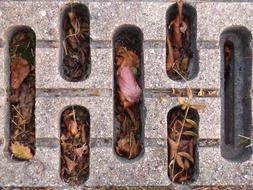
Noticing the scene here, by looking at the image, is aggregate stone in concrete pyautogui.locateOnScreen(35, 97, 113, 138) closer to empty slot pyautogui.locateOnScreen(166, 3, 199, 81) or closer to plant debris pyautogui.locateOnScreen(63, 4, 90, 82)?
plant debris pyautogui.locateOnScreen(63, 4, 90, 82)

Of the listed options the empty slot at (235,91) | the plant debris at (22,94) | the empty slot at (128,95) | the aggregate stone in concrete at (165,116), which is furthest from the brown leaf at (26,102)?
the empty slot at (235,91)

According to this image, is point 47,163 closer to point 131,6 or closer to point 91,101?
point 91,101

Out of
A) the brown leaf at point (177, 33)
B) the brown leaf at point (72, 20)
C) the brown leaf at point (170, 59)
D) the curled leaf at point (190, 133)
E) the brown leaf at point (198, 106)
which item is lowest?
the curled leaf at point (190, 133)

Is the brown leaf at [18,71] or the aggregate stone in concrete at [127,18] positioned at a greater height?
the aggregate stone in concrete at [127,18]

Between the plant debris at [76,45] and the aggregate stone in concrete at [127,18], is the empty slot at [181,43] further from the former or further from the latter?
the plant debris at [76,45]

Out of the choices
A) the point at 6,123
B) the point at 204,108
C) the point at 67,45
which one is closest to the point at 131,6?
the point at 67,45

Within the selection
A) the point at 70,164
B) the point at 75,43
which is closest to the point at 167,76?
the point at 75,43

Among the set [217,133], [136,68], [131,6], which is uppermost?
[131,6]

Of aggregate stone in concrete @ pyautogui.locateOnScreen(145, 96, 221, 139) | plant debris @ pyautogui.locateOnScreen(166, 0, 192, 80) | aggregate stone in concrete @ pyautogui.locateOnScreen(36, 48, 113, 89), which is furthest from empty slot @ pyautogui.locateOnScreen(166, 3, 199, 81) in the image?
aggregate stone in concrete @ pyautogui.locateOnScreen(36, 48, 113, 89)
